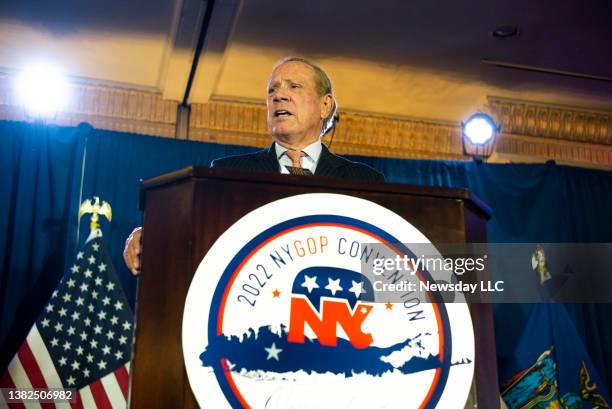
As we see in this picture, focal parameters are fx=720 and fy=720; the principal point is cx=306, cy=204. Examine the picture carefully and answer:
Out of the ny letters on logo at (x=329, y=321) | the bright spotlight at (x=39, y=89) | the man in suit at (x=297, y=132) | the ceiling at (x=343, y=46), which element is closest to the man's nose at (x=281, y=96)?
the man in suit at (x=297, y=132)

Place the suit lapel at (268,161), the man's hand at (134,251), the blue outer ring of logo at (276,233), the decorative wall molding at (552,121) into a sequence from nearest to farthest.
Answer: the blue outer ring of logo at (276,233), the man's hand at (134,251), the suit lapel at (268,161), the decorative wall molding at (552,121)

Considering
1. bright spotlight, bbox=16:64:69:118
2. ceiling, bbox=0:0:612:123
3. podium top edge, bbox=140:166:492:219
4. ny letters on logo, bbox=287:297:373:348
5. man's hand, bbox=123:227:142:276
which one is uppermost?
ceiling, bbox=0:0:612:123

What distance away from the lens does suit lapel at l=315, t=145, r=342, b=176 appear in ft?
5.15

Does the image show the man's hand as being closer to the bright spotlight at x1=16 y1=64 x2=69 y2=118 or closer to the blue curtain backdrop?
the blue curtain backdrop

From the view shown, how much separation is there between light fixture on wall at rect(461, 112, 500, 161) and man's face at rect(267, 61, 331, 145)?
2902 millimetres

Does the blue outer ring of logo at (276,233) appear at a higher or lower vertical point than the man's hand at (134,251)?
lower

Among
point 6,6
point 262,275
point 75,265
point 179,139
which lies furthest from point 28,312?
point 262,275

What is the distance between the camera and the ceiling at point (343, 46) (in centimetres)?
365

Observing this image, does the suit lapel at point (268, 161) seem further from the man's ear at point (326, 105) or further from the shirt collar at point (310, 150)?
the man's ear at point (326, 105)

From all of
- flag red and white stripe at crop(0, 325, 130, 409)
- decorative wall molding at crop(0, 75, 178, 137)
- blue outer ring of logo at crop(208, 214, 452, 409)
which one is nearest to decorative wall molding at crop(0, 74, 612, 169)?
decorative wall molding at crop(0, 75, 178, 137)

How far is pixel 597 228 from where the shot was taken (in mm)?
4684

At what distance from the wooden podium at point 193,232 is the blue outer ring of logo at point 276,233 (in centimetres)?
4

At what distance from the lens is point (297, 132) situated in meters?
1.63

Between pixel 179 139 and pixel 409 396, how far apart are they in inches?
143
